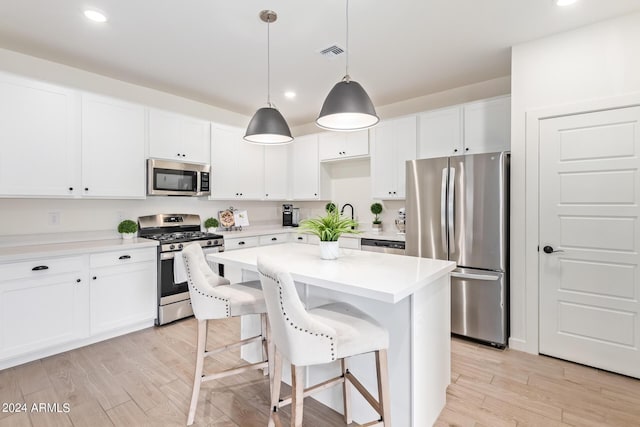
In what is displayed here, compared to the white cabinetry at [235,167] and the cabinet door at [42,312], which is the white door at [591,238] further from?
the cabinet door at [42,312]

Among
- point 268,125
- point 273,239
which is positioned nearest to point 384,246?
point 273,239

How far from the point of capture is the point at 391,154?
4020 mm

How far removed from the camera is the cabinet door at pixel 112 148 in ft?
10.0

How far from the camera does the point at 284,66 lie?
3191mm

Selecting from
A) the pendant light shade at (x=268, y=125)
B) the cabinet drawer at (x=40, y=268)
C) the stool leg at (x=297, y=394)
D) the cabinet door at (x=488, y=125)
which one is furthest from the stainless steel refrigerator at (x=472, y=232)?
the cabinet drawer at (x=40, y=268)

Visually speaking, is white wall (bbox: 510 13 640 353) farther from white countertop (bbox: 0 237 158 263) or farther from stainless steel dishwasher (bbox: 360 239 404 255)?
white countertop (bbox: 0 237 158 263)

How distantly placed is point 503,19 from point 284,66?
1929 mm

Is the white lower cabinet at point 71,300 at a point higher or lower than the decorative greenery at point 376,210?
lower

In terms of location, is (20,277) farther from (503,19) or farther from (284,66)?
(503,19)

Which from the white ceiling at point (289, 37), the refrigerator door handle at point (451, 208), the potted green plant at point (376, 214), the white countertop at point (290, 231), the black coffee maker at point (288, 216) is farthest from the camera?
the black coffee maker at point (288, 216)

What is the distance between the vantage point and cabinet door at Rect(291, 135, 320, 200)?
15.9ft

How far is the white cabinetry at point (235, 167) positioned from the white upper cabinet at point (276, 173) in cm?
9

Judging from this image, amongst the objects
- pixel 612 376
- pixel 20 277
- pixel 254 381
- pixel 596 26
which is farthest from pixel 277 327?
pixel 596 26

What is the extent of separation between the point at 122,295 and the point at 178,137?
1.86 meters
